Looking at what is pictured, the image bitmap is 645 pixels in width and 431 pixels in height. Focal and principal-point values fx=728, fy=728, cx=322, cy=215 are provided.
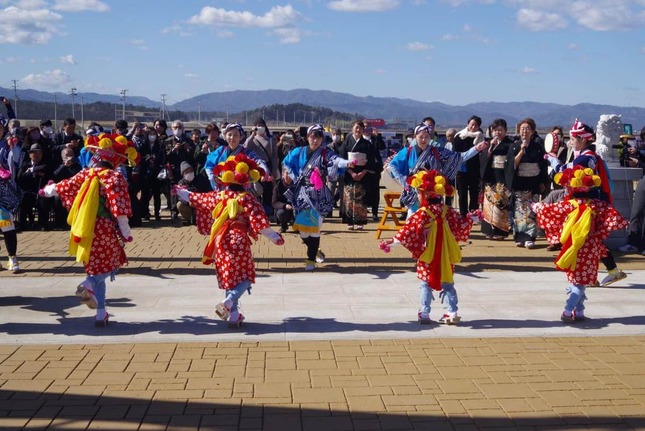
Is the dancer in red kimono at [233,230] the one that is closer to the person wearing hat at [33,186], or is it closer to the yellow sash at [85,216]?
the yellow sash at [85,216]

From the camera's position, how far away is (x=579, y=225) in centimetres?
715

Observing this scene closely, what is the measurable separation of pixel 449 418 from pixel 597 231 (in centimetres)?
321

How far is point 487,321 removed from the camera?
7.38 metres

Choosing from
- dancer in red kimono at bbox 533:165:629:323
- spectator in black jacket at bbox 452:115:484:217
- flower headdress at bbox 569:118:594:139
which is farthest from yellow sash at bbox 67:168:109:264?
spectator in black jacket at bbox 452:115:484:217

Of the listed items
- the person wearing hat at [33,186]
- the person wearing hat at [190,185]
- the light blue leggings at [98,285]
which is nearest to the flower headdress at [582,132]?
the light blue leggings at [98,285]

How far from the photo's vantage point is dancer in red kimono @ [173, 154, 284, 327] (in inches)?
269

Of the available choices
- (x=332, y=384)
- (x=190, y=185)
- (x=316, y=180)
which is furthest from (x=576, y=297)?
(x=190, y=185)

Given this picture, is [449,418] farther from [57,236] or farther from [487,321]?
[57,236]

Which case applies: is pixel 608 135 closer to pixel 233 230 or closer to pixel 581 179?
pixel 581 179

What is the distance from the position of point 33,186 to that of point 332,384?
32.8 ft

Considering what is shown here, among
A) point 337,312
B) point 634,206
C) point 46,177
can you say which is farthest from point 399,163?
point 46,177

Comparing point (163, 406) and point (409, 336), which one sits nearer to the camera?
point (163, 406)

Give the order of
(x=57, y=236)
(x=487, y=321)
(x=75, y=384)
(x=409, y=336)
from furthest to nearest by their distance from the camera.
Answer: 1. (x=57, y=236)
2. (x=487, y=321)
3. (x=409, y=336)
4. (x=75, y=384)

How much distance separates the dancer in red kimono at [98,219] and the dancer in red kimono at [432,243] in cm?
254
